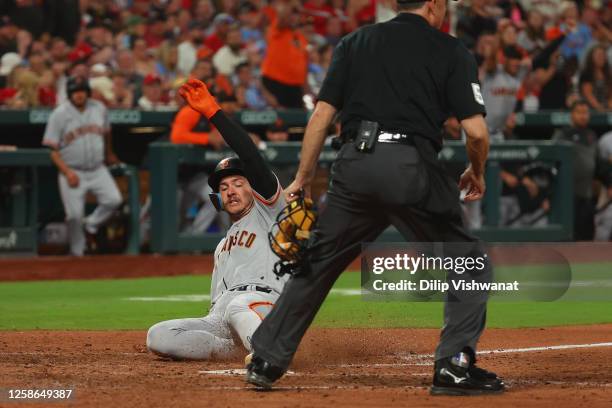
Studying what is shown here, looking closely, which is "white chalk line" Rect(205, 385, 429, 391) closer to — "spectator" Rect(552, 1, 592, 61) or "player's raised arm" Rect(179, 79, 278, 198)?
"player's raised arm" Rect(179, 79, 278, 198)

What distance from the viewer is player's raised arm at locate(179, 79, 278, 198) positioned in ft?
20.5

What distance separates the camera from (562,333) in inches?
332

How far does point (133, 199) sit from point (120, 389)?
31.0 ft

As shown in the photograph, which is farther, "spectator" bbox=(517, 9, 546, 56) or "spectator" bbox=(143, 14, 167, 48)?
"spectator" bbox=(517, 9, 546, 56)

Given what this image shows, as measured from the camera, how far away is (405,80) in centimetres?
543

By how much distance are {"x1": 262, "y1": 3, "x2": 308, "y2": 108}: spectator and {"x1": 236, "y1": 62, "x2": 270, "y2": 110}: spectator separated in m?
0.20

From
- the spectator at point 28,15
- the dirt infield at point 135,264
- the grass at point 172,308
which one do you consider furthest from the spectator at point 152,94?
the grass at point 172,308

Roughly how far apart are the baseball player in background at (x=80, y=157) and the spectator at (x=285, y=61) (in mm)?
2316

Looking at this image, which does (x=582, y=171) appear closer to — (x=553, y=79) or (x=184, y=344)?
(x=553, y=79)

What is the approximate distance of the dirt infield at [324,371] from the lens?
533 cm

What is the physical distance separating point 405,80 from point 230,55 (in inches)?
455

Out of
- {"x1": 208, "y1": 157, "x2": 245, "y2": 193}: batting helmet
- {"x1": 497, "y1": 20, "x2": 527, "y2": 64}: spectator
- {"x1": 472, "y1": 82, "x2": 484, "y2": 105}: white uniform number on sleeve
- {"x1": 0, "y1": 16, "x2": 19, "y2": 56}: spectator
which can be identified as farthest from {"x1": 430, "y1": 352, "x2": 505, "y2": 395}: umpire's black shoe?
{"x1": 497, "y1": 20, "x2": 527, "y2": 64}: spectator

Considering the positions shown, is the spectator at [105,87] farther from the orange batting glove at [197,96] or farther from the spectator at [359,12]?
the orange batting glove at [197,96]

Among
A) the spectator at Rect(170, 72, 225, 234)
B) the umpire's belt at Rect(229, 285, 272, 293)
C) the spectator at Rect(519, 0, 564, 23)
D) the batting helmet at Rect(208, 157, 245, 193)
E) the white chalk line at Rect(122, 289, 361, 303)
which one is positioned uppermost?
the spectator at Rect(519, 0, 564, 23)
